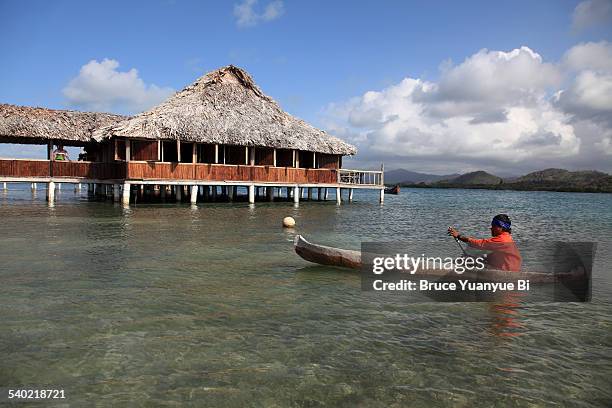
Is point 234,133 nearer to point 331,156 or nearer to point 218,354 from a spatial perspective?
point 331,156

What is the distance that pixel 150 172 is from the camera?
2459 centimetres

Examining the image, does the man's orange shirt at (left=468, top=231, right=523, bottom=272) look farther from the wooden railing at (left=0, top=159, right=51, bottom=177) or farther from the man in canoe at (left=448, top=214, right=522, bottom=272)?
the wooden railing at (left=0, top=159, right=51, bottom=177)

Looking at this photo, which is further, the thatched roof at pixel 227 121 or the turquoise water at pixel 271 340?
the thatched roof at pixel 227 121

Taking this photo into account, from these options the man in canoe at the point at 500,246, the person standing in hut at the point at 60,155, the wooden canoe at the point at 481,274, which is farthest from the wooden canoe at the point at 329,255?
the person standing in hut at the point at 60,155

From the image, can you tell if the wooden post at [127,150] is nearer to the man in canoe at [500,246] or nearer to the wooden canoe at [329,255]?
the wooden canoe at [329,255]

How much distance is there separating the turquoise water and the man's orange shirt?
3.11 feet

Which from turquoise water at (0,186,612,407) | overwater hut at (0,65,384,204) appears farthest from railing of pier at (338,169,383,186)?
turquoise water at (0,186,612,407)

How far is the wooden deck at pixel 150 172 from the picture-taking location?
2433 centimetres

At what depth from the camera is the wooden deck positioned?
2433 cm

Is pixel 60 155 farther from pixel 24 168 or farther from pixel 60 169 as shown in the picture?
pixel 24 168

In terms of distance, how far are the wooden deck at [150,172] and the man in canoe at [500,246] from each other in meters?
20.2

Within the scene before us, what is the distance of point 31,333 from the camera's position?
18.0 ft

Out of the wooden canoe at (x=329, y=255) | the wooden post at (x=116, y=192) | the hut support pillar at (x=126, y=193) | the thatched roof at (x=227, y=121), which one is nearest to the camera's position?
the wooden canoe at (x=329, y=255)

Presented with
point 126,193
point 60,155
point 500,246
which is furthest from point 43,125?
point 500,246
